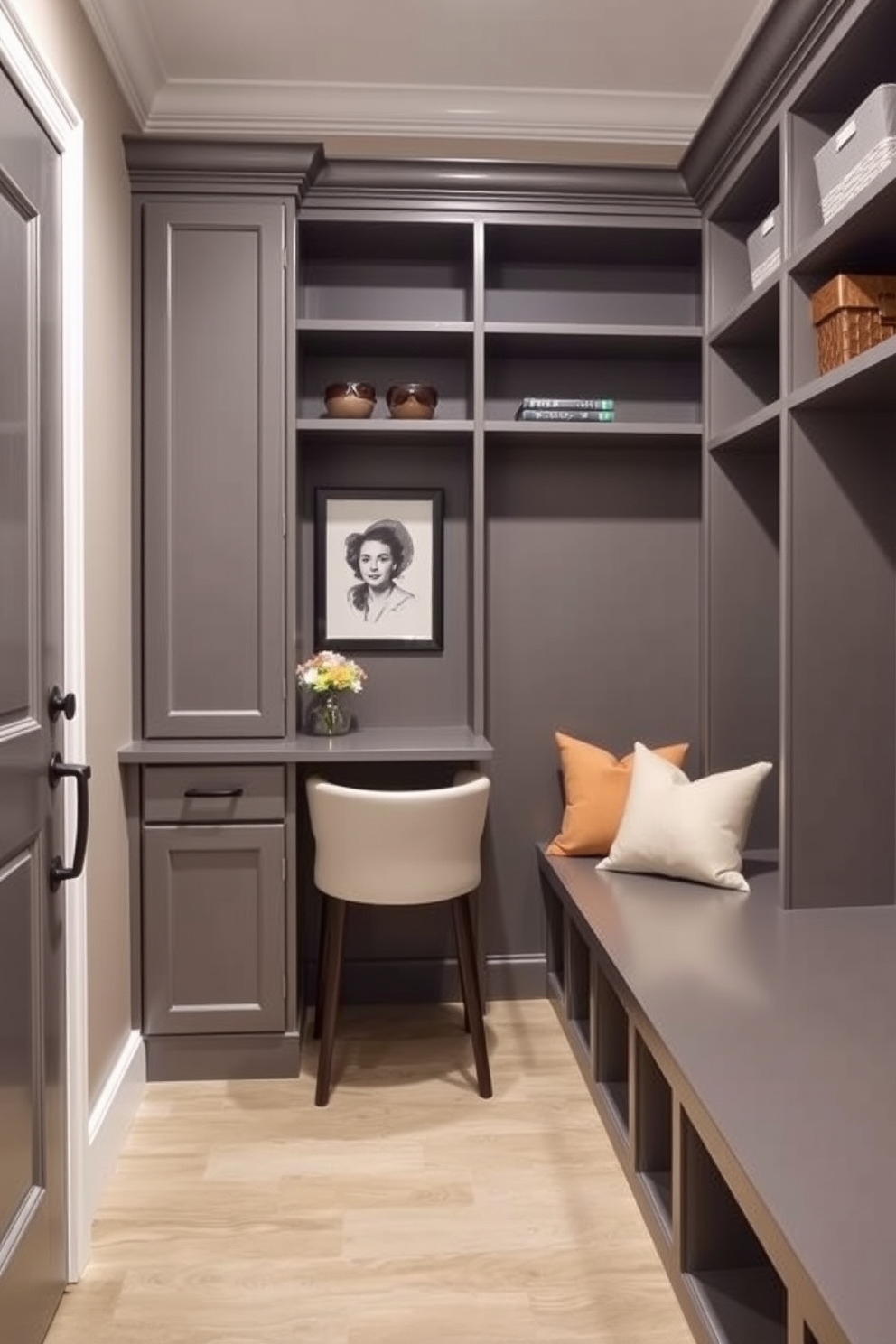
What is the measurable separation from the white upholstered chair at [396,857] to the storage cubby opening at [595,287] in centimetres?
161

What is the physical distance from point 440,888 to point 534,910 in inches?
30.3

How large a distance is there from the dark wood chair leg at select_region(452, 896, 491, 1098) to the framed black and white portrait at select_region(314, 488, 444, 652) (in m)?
0.93

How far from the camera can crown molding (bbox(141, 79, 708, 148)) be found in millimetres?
2908

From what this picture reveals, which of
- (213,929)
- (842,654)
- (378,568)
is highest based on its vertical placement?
(378,568)

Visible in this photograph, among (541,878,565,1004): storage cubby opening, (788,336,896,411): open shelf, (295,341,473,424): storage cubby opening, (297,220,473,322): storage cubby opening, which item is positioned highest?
(297,220,473,322): storage cubby opening

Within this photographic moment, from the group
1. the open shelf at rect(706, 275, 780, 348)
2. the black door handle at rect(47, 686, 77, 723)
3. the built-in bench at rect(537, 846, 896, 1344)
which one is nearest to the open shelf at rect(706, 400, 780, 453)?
the open shelf at rect(706, 275, 780, 348)

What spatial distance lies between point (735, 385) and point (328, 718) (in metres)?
1.59

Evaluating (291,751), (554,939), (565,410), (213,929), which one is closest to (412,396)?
(565,410)

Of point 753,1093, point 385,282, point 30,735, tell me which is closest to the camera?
point 753,1093

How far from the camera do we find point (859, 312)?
2.22m

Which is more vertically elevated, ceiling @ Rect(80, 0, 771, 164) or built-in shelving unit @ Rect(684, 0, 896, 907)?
ceiling @ Rect(80, 0, 771, 164)

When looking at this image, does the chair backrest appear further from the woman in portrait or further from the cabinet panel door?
the woman in portrait

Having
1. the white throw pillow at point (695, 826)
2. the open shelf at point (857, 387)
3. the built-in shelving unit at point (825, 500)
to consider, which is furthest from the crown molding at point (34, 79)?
the white throw pillow at point (695, 826)

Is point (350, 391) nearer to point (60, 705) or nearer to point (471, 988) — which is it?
point (60, 705)
